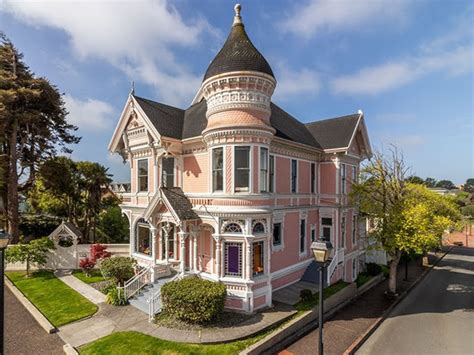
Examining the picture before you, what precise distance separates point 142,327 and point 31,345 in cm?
433

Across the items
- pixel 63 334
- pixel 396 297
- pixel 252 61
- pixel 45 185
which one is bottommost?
pixel 396 297

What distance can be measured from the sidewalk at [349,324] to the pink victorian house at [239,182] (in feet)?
7.43

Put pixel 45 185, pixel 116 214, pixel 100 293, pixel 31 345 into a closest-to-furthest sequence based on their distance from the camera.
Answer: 1. pixel 31 345
2. pixel 100 293
3. pixel 45 185
4. pixel 116 214

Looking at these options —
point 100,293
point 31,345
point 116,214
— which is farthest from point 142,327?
point 116,214

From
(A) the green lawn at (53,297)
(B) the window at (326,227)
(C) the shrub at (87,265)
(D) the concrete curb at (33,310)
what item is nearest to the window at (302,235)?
(B) the window at (326,227)

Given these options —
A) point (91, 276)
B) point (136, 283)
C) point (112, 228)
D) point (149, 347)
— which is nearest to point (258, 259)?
point (149, 347)

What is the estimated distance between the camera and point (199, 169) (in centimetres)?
1628

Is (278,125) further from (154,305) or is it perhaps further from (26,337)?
(26,337)

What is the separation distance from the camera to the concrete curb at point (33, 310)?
39.2 feet

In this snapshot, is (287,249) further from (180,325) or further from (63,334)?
(63,334)

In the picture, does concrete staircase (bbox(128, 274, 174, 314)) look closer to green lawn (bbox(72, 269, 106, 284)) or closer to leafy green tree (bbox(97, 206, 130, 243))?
green lawn (bbox(72, 269, 106, 284))

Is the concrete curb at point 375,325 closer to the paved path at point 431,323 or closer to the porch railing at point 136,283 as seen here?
the paved path at point 431,323

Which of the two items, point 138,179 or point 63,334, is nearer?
point 63,334

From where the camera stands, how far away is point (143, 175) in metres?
18.7
